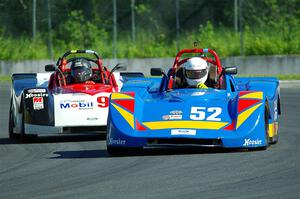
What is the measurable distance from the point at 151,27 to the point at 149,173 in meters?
28.8

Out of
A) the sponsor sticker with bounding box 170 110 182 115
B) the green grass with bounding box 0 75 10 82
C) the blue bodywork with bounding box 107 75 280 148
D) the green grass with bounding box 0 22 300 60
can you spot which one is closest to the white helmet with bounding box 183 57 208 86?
the blue bodywork with bounding box 107 75 280 148

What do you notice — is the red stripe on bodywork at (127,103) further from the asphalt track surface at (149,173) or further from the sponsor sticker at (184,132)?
the sponsor sticker at (184,132)

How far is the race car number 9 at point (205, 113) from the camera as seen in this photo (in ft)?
39.8

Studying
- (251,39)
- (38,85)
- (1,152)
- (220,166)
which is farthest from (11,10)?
(220,166)

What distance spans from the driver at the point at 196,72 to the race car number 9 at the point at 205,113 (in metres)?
1.43

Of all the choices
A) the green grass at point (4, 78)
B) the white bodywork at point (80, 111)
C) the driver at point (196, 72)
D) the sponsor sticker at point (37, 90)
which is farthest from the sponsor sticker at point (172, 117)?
the green grass at point (4, 78)

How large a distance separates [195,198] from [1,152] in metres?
5.50

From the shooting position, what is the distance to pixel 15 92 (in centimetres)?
1650

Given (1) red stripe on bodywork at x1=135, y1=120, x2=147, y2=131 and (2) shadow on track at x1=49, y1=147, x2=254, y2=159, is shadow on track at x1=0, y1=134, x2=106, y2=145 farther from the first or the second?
(1) red stripe on bodywork at x1=135, y1=120, x2=147, y2=131

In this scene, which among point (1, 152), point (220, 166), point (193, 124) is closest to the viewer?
point (220, 166)

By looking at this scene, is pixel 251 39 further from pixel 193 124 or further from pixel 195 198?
pixel 195 198

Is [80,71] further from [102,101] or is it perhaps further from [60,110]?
[60,110]

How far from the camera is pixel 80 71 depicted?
16.6 m

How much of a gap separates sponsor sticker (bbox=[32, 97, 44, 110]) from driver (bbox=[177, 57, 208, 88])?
2405 mm
